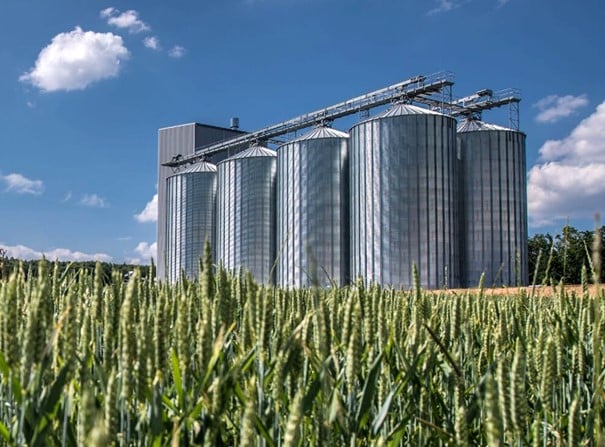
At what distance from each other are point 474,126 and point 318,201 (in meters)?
9.85

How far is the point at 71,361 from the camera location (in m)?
1.38

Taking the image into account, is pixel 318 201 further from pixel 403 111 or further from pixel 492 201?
pixel 492 201

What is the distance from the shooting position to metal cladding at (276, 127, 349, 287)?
102ft

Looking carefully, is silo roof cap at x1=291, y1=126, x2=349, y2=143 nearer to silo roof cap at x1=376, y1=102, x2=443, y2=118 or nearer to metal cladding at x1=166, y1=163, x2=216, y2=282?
silo roof cap at x1=376, y1=102, x2=443, y2=118

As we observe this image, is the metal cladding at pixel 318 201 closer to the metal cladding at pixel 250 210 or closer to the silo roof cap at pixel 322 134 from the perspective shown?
the silo roof cap at pixel 322 134

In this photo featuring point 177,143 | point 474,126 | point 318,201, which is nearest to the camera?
point 318,201

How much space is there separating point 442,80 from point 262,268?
14.1m

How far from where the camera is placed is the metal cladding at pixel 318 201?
3112cm

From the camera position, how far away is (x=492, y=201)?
3116 centimetres

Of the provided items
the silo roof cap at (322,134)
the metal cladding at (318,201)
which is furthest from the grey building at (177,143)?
the metal cladding at (318,201)

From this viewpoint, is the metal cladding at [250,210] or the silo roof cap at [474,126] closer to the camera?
the silo roof cap at [474,126]

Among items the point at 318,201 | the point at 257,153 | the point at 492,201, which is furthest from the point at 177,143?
the point at 492,201

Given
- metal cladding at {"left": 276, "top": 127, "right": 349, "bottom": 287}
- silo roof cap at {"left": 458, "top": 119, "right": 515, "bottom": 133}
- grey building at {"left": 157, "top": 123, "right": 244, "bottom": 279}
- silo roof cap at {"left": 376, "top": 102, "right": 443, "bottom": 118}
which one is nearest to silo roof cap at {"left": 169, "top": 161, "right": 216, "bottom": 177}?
grey building at {"left": 157, "top": 123, "right": 244, "bottom": 279}

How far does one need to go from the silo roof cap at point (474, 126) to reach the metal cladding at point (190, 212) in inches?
648
